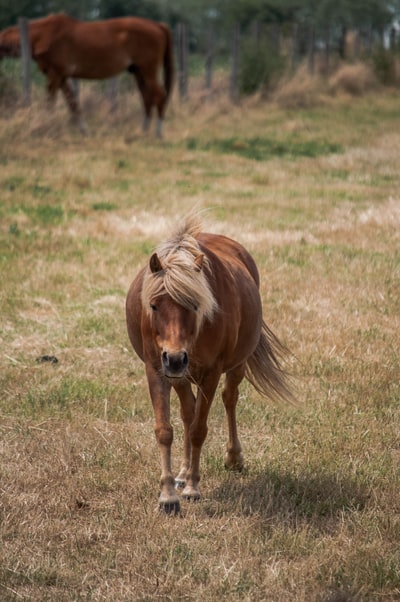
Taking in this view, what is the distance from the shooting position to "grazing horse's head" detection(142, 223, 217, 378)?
381cm

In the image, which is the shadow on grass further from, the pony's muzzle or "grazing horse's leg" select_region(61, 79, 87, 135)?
"grazing horse's leg" select_region(61, 79, 87, 135)

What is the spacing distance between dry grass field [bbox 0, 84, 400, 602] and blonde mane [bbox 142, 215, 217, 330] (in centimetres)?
64

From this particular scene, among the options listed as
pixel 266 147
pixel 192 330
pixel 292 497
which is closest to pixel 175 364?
pixel 192 330

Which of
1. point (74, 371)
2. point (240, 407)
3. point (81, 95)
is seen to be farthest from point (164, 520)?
point (81, 95)

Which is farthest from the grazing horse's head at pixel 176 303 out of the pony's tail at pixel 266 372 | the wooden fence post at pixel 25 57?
the wooden fence post at pixel 25 57

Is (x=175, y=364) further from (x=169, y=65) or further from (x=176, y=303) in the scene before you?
(x=169, y=65)

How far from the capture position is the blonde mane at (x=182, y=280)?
3.88 m

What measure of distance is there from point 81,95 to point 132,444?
1404cm

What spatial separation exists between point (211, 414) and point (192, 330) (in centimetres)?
163

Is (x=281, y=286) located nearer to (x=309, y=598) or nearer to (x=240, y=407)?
(x=240, y=407)

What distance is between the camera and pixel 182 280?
3881 mm

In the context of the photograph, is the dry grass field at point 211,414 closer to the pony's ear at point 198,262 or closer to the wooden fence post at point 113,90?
the pony's ear at point 198,262

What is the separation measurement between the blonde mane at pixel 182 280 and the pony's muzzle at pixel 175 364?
24 cm

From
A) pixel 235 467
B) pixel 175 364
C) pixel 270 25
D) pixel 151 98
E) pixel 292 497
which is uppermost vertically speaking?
pixel 175 364
